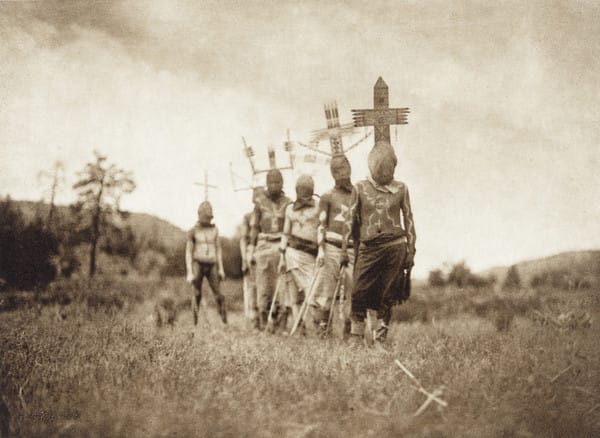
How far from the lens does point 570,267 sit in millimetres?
12164

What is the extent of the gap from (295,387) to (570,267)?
10.1 metres

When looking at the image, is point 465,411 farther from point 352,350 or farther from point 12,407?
point 12,407

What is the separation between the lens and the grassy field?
399cm

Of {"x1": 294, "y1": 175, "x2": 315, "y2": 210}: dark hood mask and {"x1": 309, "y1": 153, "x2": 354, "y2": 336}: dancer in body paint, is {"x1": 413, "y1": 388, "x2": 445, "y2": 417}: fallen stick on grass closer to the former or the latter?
{"x1": 309, "y1": 153, "x2": 354, "y2": 336}: dancer in body paint

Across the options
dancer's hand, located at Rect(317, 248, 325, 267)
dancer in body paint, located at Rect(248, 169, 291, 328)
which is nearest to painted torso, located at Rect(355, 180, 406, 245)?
dancer's hand, located at Rect(317, 248, 325, 267)

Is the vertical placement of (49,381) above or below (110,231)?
below

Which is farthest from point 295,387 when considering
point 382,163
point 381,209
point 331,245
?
point 331,245

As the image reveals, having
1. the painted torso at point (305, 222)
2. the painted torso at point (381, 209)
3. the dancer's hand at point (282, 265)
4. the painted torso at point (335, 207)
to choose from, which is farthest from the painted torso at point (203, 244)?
the painted torso at point (381, 209)

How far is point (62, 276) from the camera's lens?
16.8m

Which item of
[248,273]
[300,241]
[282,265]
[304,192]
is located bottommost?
[248,273]

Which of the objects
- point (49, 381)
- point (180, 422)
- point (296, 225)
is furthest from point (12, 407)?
point (296, 225)

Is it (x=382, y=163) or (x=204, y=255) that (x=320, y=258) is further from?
(x=204, y=255)

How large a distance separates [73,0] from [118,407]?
207 inches

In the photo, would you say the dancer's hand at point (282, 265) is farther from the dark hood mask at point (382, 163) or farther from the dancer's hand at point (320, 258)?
the dark hood mask at point (382, 163)
